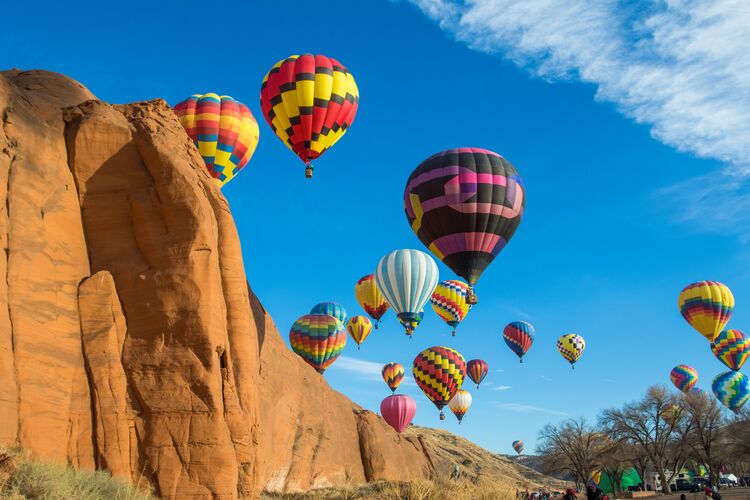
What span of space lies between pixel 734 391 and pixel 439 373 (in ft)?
151

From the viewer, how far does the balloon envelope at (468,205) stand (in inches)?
1211

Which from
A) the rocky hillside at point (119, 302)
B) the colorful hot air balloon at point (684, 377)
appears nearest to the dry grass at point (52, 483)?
the rocky hillside at point (119, 302)

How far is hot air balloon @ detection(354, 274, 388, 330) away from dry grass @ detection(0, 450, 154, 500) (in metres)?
49.5

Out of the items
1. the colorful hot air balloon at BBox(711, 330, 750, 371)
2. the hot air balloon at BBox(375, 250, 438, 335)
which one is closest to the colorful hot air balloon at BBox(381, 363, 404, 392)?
the hot air balloon at BBox(375, 250, 438, 335)

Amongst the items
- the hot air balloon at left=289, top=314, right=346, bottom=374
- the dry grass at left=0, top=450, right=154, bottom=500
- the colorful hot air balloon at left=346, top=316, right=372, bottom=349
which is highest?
the colorful hot air balloon at left=346, top=316, right=372, bottom=349

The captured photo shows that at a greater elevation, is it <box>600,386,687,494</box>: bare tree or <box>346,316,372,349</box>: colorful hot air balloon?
<box>346,316,372,349</box>: colorful hot air balloon

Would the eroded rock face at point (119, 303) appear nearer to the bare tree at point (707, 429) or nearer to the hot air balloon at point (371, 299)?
the hot air balloon at point (371, 299)

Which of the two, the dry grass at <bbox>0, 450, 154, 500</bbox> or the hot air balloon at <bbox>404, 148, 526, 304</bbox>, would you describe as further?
the hot air balloon at <bbox>404, 148, 526, 304</bbox>

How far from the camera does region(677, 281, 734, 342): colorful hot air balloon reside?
209 ft

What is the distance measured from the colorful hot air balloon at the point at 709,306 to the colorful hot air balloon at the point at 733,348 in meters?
10.7

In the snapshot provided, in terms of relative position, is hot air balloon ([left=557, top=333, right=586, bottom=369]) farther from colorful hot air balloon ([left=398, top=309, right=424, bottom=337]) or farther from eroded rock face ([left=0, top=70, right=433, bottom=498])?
eroded rock face ([left=0, top=70, right=433, bottom=498])

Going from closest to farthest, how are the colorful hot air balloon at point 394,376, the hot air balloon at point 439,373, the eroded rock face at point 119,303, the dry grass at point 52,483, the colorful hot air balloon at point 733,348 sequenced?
the dry grass at point 52,483
the eroded rock face at point 119,303
the hot air balloon at point 439,373
the colorful hot air balloon at point 394,376
the colorful hot air balloon at point 733,348

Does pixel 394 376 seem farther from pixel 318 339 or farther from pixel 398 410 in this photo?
pixel 318 339

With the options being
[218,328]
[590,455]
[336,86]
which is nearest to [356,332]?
[590,455]
